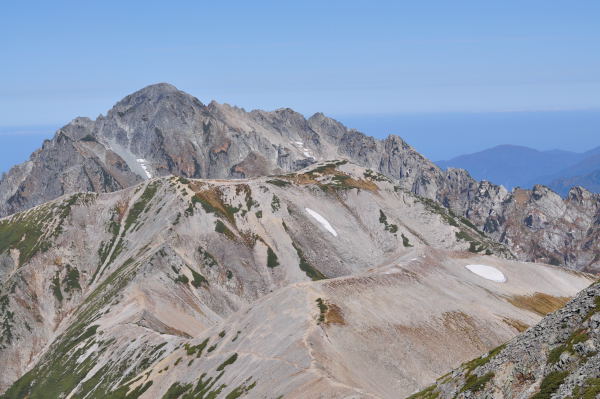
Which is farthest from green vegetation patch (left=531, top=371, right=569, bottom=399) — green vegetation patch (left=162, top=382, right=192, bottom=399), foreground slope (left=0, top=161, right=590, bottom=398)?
green vegetation patch (left=162, top=382, right=192, bottom=399)

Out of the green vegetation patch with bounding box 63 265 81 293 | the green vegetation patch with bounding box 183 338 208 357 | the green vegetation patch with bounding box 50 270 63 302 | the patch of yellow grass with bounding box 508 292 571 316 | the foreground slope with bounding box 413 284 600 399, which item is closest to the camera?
the foreground slope with bounding box 413 284 600 399

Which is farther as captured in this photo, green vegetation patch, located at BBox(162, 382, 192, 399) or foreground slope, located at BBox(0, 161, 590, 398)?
green vegetation patch, located at BBox(162, 382, 192, 399)

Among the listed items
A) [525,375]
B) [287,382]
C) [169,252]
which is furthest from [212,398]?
[169,252]

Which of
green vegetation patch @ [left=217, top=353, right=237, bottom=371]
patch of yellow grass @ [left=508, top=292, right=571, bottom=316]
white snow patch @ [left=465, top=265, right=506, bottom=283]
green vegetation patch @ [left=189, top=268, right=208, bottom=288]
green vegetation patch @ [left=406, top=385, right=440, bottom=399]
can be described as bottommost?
patch of yellow grass @ [left=508, top=292, right=571, bottom=316]

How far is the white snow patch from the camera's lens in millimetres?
150875

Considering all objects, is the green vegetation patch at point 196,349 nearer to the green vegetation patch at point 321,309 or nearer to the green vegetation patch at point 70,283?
the green vegetation patch at point 321,309

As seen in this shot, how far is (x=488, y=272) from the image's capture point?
505 ft

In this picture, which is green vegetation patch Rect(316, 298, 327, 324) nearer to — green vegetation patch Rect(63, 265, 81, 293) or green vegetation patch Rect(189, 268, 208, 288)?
green vegetation patch Rect(189, 268, 208, 288)

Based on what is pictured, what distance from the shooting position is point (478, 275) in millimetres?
148875

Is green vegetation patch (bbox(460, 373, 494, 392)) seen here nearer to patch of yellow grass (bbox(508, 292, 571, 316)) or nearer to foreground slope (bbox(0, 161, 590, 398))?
foreground slope (bbox(0, 161, 590, 398))

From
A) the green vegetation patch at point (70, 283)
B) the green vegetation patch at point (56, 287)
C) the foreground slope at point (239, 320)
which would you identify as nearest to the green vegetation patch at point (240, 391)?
the foreground slope at point (239, 320)

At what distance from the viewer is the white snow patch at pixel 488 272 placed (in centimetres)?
15088

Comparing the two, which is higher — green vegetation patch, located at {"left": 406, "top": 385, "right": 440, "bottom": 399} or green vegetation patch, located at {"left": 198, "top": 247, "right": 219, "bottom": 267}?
green vegetation patch, located at {"left": 198, "top": 247, "right": 219, "bottom": 267}

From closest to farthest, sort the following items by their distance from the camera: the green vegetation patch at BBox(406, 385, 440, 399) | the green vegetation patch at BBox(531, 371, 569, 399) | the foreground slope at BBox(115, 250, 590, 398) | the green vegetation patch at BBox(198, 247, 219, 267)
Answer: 1. the green vegetation patch at BBox(531, 371, 569, 399)
2. the green vegetation patch at BBox(406, 385, 440, 399)
3. the foreground slope at BBox(115, 250, 590, 398)
4. the green vegetation patch at BBox(198, 247, 219, 267)
